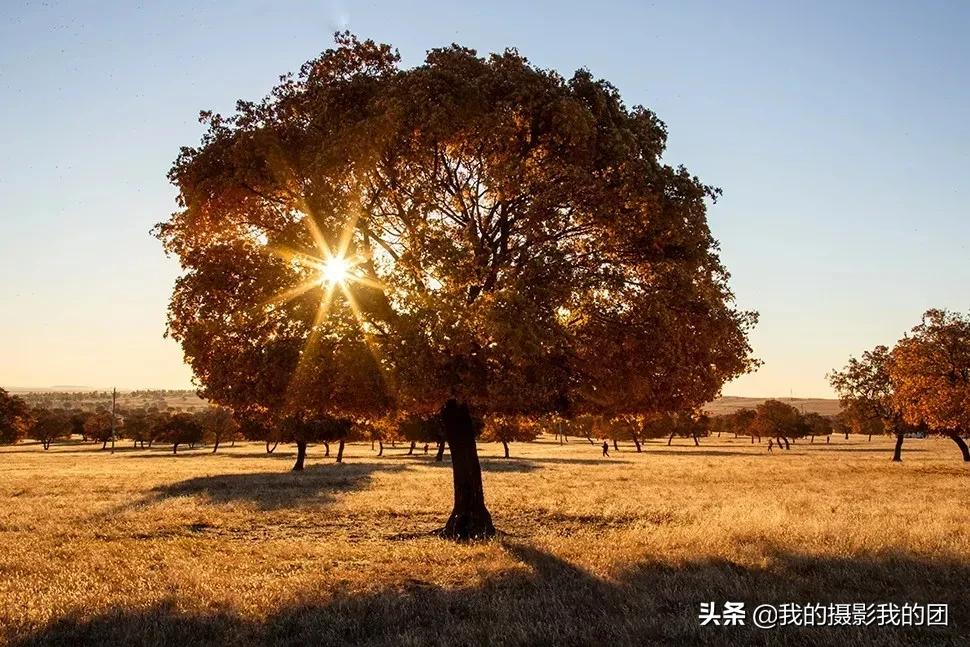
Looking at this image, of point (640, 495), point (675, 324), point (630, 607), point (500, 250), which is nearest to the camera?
point (630, 607)

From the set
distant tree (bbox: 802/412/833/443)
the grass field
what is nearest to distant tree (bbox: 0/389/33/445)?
the grass field

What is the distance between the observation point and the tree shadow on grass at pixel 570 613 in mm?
9898

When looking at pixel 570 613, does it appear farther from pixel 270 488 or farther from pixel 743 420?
pixel 743 420

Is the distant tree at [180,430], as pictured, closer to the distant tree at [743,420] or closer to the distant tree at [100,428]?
the distant tree at [100,428]

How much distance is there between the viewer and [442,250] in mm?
16750

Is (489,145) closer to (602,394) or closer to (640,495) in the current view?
(602,394)

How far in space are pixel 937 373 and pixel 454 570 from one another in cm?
4669

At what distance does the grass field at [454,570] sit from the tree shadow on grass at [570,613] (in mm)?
43

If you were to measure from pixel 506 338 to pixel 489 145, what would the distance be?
Answer: 5.76 metres

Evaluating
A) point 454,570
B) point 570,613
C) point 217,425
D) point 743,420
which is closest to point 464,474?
point 454,570

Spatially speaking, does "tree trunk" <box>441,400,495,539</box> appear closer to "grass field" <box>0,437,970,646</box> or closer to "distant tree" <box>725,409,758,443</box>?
"grass field" <box>0,437,970,646</box>

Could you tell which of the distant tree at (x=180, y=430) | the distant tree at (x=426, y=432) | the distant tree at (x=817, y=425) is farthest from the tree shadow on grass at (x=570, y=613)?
the distant tree at (x=817, y=425)

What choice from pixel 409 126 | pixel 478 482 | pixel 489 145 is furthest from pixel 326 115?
pixel 478 482

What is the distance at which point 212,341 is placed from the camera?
19547 mm
